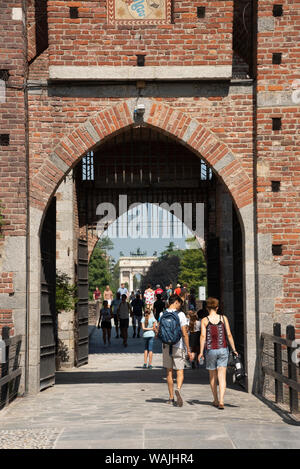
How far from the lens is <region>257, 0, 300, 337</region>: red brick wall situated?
11141 mm

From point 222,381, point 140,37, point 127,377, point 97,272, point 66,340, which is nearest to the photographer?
point 222,381

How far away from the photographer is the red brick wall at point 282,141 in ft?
36.6

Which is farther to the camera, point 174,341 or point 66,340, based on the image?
point 66,340

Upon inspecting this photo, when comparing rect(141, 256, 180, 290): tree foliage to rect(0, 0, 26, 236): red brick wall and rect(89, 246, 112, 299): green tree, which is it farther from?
rect(0, 0, 26, 236): red brick wall

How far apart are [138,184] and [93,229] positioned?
6.53 feet

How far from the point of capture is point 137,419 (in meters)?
8.34

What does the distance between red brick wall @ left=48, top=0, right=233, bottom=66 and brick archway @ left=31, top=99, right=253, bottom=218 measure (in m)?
0.76

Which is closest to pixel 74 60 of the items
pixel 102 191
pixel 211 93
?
pixel 211 93

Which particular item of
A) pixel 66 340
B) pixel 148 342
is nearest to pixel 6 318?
pixel 148 342

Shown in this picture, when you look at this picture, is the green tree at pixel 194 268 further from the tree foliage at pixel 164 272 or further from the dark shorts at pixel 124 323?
the dark shorts at pixel 124 323

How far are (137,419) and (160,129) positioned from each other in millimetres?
4817

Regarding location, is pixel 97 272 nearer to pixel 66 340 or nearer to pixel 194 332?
pixel 66 340

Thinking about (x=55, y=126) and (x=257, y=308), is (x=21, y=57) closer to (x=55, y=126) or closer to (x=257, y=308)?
(x=55, y=126)

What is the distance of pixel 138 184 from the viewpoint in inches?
783
